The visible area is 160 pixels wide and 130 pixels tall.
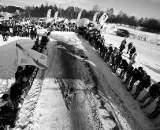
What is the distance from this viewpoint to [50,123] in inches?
311

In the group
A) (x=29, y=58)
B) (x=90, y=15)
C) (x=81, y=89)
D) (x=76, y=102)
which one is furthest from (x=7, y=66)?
(x=90, y=15)

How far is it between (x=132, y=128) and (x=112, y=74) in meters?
6.51

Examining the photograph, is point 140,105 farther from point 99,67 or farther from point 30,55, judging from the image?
point 30,55

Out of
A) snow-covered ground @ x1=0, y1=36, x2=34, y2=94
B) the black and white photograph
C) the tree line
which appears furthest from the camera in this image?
the tree line

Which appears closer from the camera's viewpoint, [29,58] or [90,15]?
[29,58]

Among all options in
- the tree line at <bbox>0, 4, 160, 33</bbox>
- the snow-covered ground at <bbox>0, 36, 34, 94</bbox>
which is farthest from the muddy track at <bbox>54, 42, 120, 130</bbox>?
the tree line at <bbox>0, 4, 160, 33</bbox>

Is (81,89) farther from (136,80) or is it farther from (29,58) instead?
(29,58)

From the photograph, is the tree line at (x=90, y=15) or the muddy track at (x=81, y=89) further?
the tree line at (x=90, y=15)

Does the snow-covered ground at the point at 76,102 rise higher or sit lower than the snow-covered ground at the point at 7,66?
lower

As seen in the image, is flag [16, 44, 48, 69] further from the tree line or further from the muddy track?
the tree line

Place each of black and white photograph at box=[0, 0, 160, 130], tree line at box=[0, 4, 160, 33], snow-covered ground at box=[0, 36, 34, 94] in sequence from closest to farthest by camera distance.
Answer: black and white photograph at box=[0, 0, 160, 130]
snow-covered ground at box=[0, 36, 34, 94]
tree line at box=[0, 4, 160, 33]

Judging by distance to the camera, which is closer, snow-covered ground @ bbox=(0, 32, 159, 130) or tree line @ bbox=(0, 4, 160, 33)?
snow-covered ground @ bbox=(0, 32, 159, 130)

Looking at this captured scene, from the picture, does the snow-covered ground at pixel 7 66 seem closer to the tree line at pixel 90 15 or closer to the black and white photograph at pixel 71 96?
the black and white photograph at pixel 71 96

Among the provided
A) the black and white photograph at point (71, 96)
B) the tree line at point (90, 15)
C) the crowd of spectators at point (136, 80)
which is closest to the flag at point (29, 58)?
the black and white photograph at point (71, 96)
